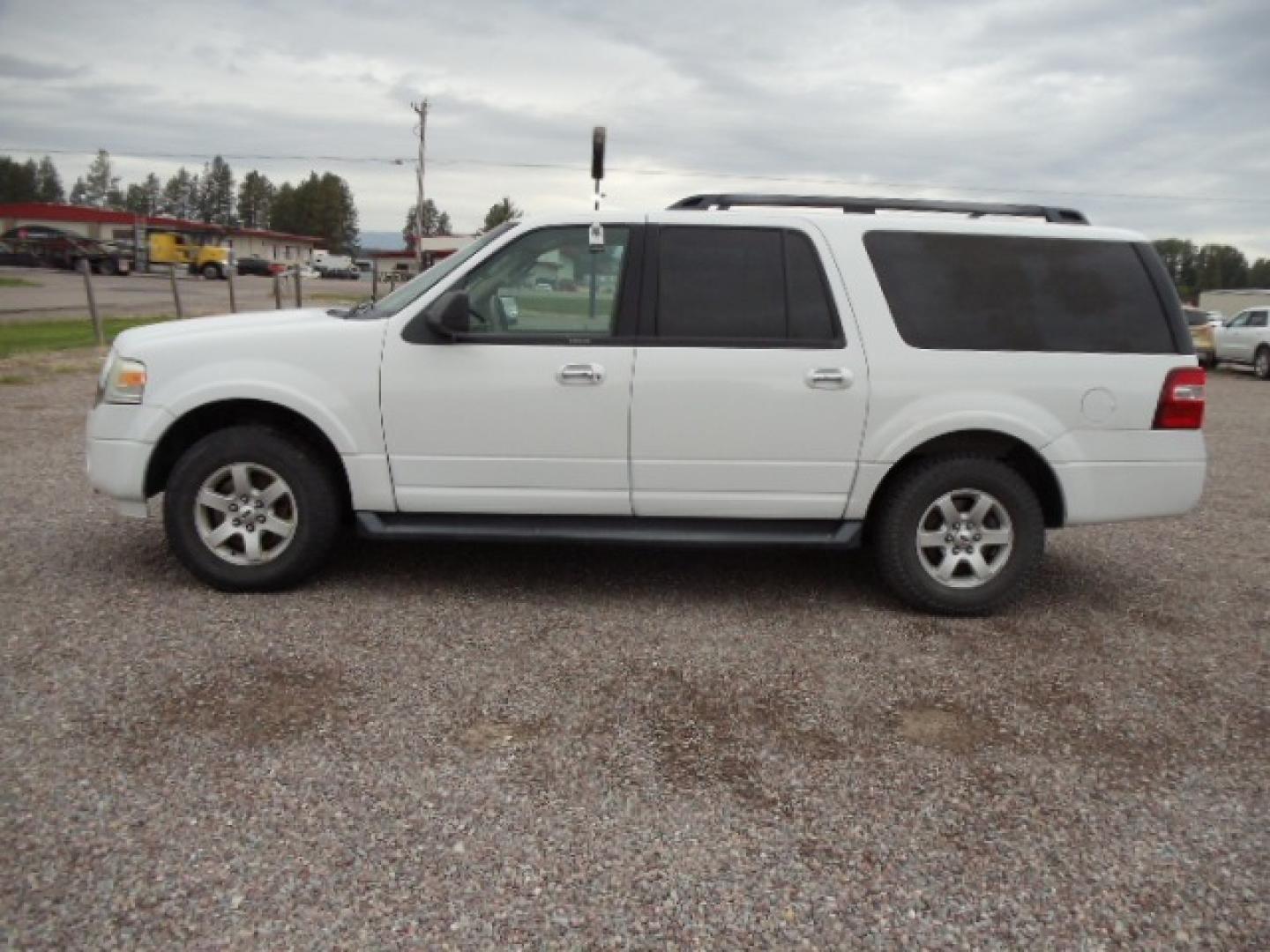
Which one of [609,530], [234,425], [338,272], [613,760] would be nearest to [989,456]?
[609,530]

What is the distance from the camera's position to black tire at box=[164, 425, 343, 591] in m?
4.65

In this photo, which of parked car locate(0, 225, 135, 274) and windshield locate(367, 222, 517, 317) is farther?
parked car locate(0, 225, 135, 274)

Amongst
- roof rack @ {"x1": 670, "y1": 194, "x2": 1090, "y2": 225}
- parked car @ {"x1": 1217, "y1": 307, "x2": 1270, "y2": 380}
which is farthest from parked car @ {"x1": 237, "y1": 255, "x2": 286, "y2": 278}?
roof rack @ {"x1": 670, "y1": 194, "x2": 1090, "y2": 225}

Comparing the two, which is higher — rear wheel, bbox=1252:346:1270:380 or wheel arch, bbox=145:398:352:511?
wheel arch, bbox=145:398:352:511

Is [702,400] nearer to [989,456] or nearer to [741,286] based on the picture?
[741,286]

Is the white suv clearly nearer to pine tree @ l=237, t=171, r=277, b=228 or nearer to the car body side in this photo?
the car body side

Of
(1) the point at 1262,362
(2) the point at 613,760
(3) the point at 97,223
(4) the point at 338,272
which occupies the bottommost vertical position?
(2) the point at 613,760

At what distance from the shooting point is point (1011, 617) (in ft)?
16.2

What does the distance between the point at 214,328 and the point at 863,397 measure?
3.03 metres

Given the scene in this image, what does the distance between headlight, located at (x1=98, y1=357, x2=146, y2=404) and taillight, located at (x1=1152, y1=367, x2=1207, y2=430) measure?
15.3 feet

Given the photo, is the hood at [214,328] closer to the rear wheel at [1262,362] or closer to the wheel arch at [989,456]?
the wheel arch at [989,456]

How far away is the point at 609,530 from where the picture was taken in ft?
15.4

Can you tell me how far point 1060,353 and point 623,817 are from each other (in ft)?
9.99

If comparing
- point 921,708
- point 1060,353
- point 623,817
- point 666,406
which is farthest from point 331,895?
point 1060,353
